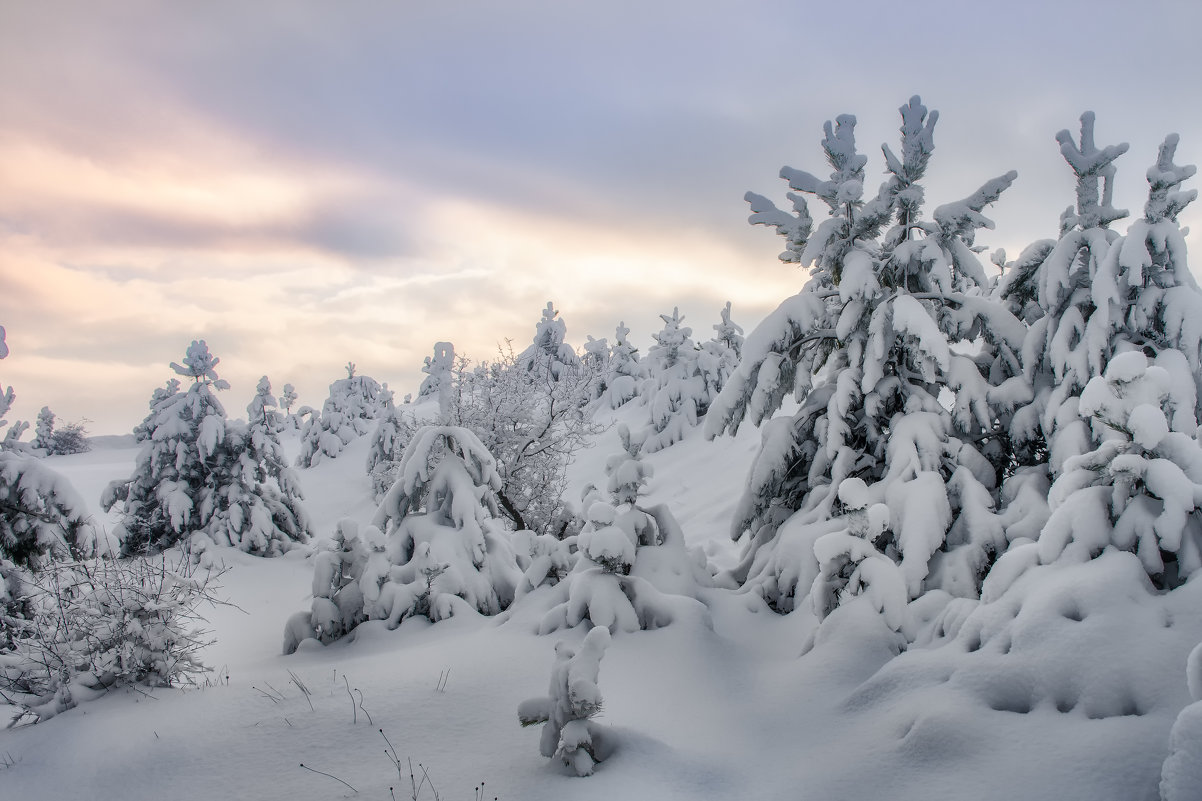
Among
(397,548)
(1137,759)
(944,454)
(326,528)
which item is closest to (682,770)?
(1137,759)

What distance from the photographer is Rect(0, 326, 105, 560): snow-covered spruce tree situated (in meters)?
7.95

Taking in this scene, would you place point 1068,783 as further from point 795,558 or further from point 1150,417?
point 795,558

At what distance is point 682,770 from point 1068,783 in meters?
2.03

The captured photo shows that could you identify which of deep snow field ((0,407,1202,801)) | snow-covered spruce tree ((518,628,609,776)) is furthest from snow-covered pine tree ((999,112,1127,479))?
snow-covered spruce tree ((518,628,609,776))

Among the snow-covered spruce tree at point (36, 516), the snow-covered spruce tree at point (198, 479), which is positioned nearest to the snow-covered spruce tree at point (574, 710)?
the snow-covered spruce tree at point (36, 516)

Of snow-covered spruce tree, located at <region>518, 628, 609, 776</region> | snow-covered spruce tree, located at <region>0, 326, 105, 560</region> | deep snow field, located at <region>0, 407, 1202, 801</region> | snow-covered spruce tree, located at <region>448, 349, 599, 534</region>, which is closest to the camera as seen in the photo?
deep snow field, located at <region>0, 407, 1202, 801</region>

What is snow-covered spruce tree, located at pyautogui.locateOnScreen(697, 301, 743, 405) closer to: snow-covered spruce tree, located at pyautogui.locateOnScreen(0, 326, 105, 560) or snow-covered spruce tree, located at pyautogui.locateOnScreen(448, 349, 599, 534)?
snow-covered spruce tree, located at pyautogui.locateOnScreen(448, 349, 599, 534)

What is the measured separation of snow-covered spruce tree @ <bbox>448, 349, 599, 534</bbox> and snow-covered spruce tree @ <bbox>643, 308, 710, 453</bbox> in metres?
11.6

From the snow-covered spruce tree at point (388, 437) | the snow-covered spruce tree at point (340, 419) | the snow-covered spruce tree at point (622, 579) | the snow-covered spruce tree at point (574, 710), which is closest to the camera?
the snow-covered spruce tree at point (574, 710)

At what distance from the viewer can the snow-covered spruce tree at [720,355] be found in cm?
2898

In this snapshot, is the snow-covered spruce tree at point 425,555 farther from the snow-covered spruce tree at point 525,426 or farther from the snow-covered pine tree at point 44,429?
the snow-covered pine tree at point 44,429

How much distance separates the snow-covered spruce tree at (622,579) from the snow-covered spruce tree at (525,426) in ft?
20.7

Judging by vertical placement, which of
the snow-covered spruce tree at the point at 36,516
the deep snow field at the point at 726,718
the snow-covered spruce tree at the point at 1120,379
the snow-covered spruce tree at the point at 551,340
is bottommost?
the deep snow field at the point at 726,718

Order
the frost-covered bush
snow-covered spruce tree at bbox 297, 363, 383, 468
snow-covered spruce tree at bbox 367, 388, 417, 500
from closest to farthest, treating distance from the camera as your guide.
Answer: the frost-covered bush < snow-covered spruce tree at bbox 367, 388, 417, 500 < snow-covered spruce tree at bbox 297, 363, 383, 468
